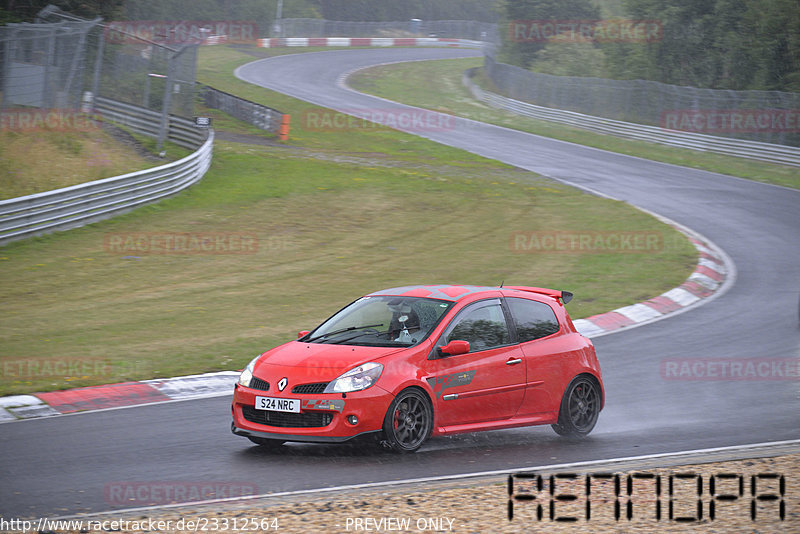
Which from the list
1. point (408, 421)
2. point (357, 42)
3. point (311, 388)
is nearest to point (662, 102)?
point (408, 421)

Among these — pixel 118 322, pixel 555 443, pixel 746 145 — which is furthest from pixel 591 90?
pixel 555 443

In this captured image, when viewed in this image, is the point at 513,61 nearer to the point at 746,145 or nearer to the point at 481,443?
the point at 746,145

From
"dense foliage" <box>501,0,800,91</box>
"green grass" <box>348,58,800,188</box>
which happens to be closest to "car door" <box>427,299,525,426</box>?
"green grass" <box>348,58,800,188</box>

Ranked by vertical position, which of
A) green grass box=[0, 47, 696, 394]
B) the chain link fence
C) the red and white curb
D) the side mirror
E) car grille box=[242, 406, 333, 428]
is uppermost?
the red and white curb

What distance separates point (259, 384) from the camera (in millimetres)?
8070

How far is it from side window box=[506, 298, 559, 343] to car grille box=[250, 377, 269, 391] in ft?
8.45

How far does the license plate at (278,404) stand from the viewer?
7797 millimetres

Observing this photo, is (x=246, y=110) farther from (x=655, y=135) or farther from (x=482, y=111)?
(x=655, y=135)

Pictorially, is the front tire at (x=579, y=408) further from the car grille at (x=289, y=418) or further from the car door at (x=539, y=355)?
the car grille at (x=289, y=418)

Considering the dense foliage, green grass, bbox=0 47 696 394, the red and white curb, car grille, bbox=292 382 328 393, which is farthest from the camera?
the red and white curb

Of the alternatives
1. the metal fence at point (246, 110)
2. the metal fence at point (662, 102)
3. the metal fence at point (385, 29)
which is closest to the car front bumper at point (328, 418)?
the metal fence at point (246, 110)

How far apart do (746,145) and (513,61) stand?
110ft

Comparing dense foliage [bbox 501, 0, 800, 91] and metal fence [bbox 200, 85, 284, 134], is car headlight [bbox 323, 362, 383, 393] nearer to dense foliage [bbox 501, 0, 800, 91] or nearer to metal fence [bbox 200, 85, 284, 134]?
metal fence [bbox 200, 85, 284, 134]

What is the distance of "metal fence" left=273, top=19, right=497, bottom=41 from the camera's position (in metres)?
90.6
